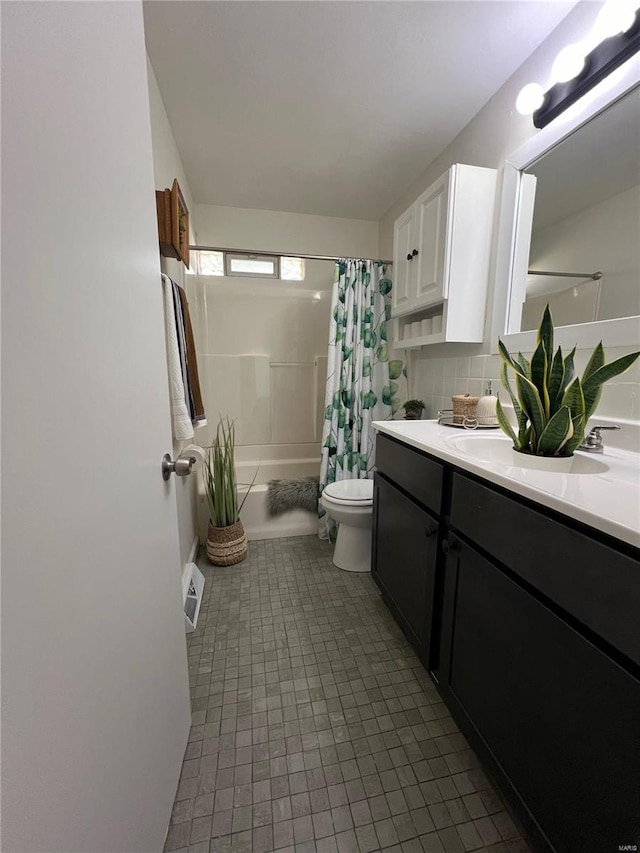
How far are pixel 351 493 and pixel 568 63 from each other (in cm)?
190

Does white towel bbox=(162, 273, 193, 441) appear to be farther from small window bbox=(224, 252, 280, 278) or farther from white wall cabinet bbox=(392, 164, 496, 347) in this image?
small window bbox=(224, 252, 280, 278)

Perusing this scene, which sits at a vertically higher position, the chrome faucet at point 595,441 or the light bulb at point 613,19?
the light bulb at point 613,19

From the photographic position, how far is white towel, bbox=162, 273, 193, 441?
53.4 inches

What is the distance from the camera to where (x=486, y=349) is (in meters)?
1.61

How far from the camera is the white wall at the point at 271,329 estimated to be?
8.46 ft

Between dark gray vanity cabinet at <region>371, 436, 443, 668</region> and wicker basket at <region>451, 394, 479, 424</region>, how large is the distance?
0.37 metres

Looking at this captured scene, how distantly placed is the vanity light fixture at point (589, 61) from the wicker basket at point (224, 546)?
7.79 feet

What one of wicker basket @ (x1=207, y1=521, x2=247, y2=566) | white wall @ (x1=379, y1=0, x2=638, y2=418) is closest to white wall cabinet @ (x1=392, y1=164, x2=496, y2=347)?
white wall @ (x1=379, y1=0, x2=638, y2=418)

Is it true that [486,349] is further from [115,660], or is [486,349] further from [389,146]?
[115,660]

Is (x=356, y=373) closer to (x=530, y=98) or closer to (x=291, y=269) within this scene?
(x=291, y=269)

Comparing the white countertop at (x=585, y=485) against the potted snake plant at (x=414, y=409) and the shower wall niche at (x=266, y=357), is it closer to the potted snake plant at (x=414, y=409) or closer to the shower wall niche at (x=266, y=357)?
the potted snake plant at (x=414, y=409)

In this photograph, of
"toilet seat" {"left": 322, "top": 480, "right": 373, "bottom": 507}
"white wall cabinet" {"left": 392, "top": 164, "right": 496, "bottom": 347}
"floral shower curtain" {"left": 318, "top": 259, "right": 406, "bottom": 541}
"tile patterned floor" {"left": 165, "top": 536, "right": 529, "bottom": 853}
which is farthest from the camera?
"floral shower curtain" {"left": 318, "top": 259, "right": 406, "bottom": 541}

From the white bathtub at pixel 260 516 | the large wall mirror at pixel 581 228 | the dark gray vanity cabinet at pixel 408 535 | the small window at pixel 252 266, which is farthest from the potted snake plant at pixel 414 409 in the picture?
the small window at pixel 252 266

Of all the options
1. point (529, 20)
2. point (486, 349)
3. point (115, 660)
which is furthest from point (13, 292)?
point (529, 20)
